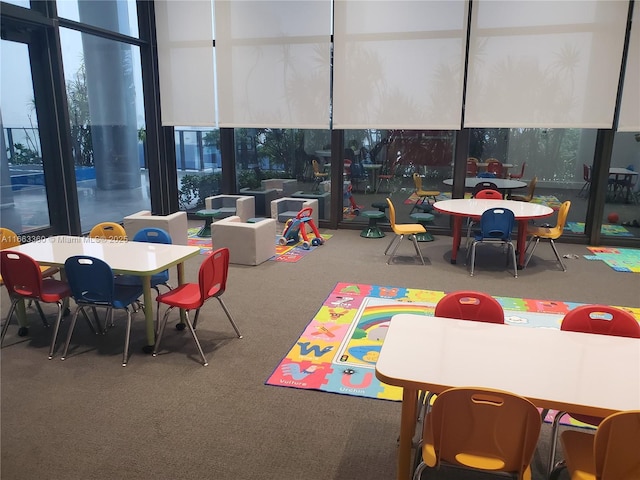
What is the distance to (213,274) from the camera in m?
3.71

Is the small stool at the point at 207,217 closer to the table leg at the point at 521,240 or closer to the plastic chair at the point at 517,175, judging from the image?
the table leg at the point at 521,240

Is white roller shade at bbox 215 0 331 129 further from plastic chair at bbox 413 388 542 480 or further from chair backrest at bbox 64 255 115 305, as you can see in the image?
plastic chair at bbox 413 388 542 480

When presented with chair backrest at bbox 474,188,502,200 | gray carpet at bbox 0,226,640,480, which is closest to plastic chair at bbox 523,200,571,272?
chair backrest at bbox 474,188,502,200

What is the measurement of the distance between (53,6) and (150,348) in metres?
5.09

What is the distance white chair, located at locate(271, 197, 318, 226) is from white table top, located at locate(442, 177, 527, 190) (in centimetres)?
217

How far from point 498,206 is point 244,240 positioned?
3310 mm

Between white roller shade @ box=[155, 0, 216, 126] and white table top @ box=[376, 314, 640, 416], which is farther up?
white roller shade @ box=[155, 0, 216, 126]

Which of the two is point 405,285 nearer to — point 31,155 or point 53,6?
point 31,155

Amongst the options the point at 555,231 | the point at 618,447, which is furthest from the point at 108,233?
the point at 555,231

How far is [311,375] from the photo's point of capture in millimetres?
3432

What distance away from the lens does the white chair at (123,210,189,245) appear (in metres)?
6.44

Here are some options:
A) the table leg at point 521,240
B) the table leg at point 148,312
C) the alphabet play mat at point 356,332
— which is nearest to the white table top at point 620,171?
the table leg at point 521,240

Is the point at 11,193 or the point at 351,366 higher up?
the point at 11,193

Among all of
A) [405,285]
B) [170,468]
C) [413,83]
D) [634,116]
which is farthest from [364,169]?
[170,468]
